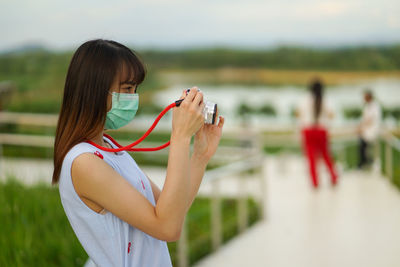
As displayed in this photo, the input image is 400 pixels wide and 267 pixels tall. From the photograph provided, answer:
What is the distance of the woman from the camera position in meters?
1.16

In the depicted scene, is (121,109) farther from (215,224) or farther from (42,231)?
(215,224)

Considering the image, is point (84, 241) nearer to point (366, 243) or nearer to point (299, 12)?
point (366, 243)

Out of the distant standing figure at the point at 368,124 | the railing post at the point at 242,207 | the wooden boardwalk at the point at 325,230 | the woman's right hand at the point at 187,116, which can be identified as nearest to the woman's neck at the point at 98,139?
the woman's right hand at the point at 187,116

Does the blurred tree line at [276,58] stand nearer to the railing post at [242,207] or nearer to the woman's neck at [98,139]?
the railing post at [242,207]

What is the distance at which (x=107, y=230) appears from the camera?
1.19m

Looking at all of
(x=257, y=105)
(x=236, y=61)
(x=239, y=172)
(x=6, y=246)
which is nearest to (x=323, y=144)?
(x=239, y=172)

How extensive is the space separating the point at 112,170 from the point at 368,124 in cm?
721

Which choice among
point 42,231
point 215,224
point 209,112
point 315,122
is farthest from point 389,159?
point 209,112

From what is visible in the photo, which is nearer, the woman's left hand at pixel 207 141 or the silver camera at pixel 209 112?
the silver camera at pixel 209 112

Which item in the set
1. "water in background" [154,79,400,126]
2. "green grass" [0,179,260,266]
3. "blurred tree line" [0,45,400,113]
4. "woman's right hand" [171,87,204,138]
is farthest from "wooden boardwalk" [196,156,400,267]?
"blurred tree line" [0,45,400,113]

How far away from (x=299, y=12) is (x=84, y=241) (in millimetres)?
17964

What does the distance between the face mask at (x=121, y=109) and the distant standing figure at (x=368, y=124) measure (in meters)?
6.94

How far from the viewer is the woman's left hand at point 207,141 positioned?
1.39 metres

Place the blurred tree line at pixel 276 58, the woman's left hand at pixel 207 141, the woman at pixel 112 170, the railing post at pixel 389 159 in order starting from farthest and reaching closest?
the blurred tree line at pixel 276 58 → the railing post at pixel 389 159 → the woman's left hand at pixel 207 141 → the woman at pixel 112 170
